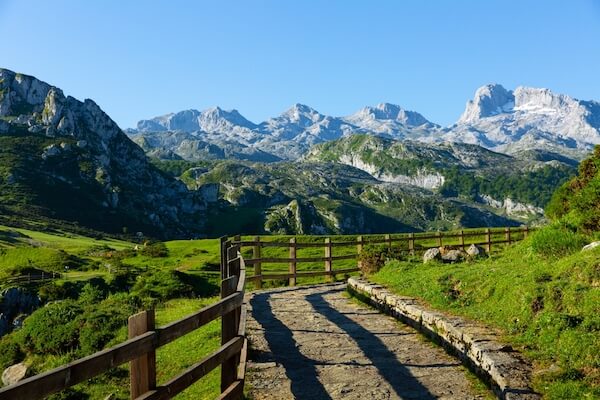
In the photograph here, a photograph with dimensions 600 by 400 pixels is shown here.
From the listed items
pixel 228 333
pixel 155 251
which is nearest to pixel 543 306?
pixel 228 333

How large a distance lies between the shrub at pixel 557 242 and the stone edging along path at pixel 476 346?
4.58 meters

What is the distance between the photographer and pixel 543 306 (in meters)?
10.9

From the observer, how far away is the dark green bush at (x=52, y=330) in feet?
48.2

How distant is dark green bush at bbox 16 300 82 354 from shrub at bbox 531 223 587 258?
1444 cm

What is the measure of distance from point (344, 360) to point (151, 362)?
6145mm

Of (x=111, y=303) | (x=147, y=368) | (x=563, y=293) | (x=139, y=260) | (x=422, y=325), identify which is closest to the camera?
(x=147, y=368)

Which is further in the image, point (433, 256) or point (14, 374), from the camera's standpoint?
point (433, 256)

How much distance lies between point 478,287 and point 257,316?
263 inches

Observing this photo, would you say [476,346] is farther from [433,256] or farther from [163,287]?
[163,287]

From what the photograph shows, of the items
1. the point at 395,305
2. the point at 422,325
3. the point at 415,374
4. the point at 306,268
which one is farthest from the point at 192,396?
the point at 306,268

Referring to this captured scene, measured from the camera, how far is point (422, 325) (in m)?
13.0

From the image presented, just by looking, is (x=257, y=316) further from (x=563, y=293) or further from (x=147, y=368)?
(x=147, y=368)

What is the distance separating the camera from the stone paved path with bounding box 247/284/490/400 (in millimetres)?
8770

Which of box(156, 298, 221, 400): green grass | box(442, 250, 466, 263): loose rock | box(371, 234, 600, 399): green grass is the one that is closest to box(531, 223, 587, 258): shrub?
box(371, 234, 600, 399): green grass
